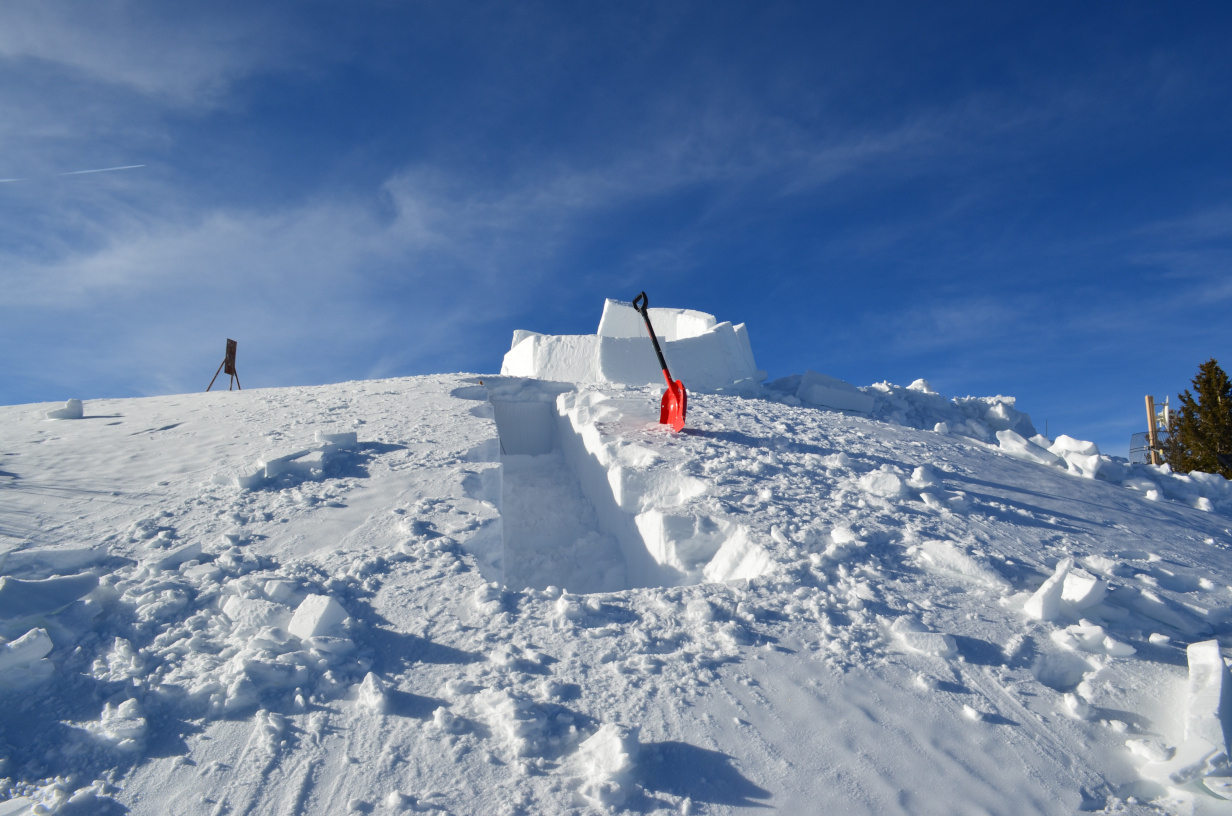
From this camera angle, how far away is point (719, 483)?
15.9 ft

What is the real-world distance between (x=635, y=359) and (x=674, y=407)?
4.39 meters

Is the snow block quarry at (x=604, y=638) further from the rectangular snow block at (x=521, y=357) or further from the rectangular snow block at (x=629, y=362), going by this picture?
the rectangular snow block at (x=521, y=357)

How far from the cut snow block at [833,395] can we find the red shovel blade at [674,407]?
423 cm

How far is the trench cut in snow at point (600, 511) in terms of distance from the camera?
4258 mm

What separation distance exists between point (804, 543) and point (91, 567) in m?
4.20

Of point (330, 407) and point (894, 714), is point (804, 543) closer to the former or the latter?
point (894, 714)

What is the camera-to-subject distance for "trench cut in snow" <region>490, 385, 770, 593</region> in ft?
14.0

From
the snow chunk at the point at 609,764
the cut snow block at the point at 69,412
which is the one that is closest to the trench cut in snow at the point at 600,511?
the snow chunk at the point at 609,764

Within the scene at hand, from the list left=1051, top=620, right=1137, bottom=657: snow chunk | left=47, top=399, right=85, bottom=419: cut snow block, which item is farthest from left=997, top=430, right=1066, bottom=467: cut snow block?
left=47, top=399, right=85, bottom=419: cut snow block

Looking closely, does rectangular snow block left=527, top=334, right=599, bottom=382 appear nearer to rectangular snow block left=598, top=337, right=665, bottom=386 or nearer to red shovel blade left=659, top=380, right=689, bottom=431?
rectangular snow block left=598, top=337, right=665, bottom=386

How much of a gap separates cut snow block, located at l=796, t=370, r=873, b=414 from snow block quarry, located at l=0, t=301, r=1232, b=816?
4.06 m

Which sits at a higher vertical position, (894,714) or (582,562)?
(582,562)

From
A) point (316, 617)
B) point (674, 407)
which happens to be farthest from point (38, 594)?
point (674, 407)

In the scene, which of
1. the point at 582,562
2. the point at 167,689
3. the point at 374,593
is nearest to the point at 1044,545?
the point at 582,562
